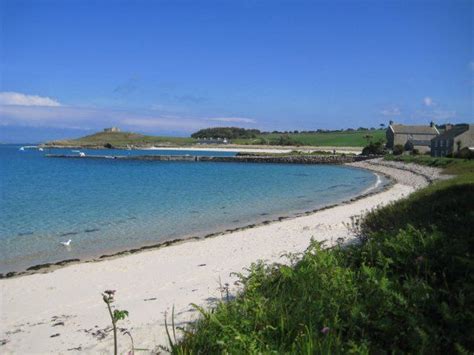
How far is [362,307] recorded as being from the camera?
456 centimetres

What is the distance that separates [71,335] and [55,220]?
16498 millimetres

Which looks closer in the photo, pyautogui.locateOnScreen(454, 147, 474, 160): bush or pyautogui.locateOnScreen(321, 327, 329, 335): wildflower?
pyautogui.locateOnScreen(321, 327, 329, 335): wildflower

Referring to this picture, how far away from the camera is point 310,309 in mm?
4652

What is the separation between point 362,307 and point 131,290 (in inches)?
251

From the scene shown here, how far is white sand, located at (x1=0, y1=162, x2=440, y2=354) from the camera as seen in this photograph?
263 inches

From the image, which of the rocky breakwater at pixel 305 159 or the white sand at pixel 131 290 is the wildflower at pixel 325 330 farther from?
the rocky breakwater at pixel 305 159

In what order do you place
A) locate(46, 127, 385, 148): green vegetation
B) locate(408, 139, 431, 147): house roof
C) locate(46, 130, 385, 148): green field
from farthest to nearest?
locate(46, 130, 385, 148): green field → locate(46, 127, 385, 148): green vegetation → locate(408, 139, 431, 147): house roof

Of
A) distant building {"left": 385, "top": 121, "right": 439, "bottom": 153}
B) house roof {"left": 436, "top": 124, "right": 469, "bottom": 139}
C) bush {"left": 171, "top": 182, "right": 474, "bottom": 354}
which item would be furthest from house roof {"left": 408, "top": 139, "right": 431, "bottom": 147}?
bush {"left": 171, "top": 182, "right": 474, "bottom": 354}

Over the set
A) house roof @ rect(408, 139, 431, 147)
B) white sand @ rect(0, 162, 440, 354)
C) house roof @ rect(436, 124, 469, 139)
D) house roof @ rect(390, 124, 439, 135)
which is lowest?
white sand @ rect(0, 162, 440, 354)

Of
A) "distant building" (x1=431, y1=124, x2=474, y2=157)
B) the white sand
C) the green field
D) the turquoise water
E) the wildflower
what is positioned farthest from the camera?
the green field

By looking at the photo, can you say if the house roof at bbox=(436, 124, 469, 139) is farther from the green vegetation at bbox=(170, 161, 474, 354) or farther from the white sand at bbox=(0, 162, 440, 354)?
the green vegetation at bbox=(170, 161, 474, 354)

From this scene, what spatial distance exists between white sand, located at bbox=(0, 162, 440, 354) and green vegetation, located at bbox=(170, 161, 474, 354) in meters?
1.53

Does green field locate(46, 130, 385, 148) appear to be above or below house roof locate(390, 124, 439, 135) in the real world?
below

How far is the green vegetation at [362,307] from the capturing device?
4031 mm
